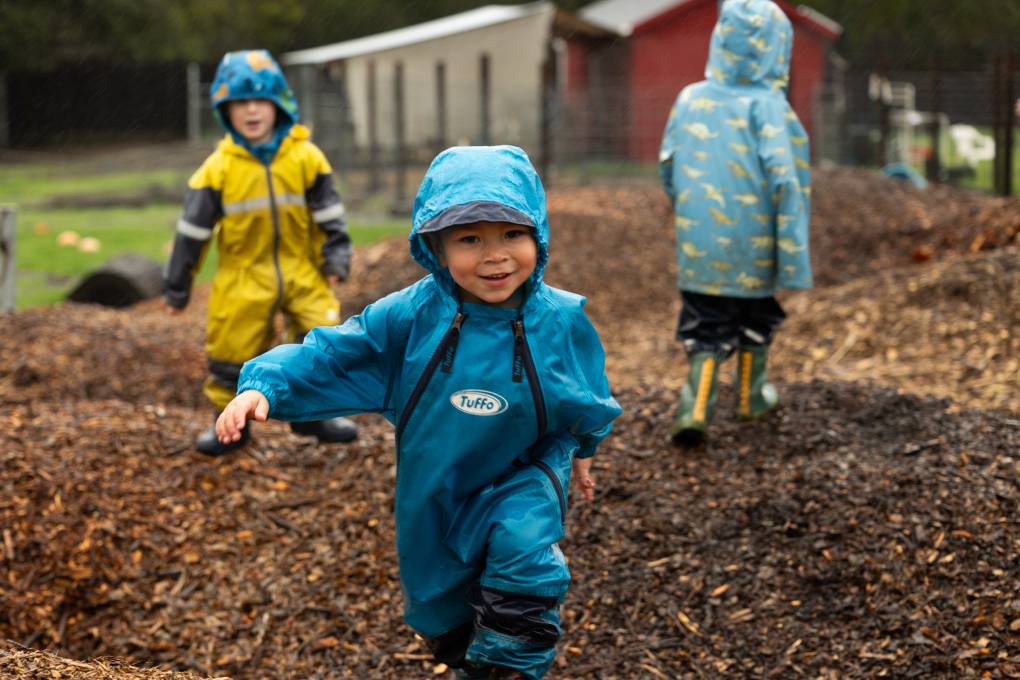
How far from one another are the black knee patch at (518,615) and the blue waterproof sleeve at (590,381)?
0.49 meters

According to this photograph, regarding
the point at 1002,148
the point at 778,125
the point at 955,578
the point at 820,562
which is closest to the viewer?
the point at 955,578

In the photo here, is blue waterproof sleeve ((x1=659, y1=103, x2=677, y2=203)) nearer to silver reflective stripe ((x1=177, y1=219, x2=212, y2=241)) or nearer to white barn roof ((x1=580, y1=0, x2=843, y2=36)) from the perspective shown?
silver reflective stripe ((x1=177, y1=219, x2=212, y2=241))

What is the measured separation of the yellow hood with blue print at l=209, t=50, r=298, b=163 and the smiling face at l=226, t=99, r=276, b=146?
0.02m

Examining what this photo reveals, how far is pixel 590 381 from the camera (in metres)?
3.40

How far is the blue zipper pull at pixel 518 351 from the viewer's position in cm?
322

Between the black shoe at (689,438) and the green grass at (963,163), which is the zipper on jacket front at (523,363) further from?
the green grass at (963,163)

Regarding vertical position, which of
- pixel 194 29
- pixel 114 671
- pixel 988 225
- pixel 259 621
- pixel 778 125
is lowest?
pixel 259 621

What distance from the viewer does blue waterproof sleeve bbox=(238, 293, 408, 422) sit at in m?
3.21

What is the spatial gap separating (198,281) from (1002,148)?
1077 cm

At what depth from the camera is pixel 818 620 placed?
4.27 meters

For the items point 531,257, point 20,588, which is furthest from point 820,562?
point 20,588

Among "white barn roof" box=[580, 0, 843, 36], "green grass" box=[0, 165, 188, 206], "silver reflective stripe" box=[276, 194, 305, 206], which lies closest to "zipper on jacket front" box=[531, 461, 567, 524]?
"silver reflective stripe" box=[276, 194, 305, 206]

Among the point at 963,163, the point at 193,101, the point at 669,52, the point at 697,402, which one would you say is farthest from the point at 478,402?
the point at 193,101

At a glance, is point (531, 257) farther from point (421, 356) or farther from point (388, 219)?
point (388, 219)
